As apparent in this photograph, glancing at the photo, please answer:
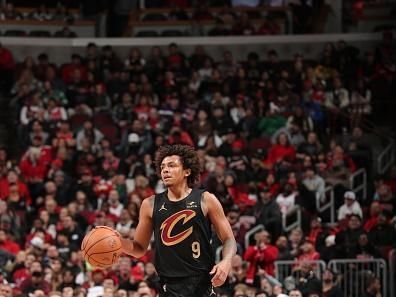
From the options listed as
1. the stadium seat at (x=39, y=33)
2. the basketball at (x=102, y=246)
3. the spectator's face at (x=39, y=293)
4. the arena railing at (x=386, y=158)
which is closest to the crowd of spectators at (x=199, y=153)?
the arena railing at (x=386, y=158)

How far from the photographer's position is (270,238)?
17781 mm

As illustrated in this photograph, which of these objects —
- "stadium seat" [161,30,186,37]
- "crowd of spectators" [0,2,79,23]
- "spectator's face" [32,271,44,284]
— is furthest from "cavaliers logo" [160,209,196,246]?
"crowd of spectators" [0,2,79,23]

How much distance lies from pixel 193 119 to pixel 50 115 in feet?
9.02

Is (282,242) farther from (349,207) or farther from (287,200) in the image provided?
(349,207)

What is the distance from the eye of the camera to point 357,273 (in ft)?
54.2

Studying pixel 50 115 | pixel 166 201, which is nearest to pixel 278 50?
pixel 50 115

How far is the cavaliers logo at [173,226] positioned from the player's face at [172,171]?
0.26 metres

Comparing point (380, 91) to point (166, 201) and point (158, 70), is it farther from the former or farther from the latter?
point (166, 201)

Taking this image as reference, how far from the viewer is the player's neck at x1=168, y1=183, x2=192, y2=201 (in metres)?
8.95

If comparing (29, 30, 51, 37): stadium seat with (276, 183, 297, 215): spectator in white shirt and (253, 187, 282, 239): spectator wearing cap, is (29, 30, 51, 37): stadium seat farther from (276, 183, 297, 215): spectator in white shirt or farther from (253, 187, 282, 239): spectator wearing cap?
(253, 187, 282, 239): spectator wearing cap

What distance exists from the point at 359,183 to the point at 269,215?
2941mm

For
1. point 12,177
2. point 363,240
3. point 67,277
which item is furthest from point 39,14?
point 363,240

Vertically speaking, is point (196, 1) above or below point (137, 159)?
above

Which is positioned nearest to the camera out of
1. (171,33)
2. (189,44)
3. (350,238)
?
(350,238)
